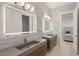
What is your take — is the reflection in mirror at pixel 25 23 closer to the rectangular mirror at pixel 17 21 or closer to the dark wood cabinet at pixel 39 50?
the rectangular mirror at pixel 17 21

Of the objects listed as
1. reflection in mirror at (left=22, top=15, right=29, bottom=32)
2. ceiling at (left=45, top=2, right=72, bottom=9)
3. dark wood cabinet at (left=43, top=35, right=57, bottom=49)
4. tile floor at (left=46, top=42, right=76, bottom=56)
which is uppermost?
ceiling at (left=45, top=2, right=72, bottom=9)

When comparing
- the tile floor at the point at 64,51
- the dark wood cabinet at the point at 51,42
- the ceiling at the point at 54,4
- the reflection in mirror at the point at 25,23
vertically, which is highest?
the ceiling at the point at 54,4

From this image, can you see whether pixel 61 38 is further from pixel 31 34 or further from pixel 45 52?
pixel 31 34

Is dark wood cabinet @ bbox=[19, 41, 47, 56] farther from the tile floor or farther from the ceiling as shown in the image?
the ceiling

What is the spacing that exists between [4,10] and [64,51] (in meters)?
1.33

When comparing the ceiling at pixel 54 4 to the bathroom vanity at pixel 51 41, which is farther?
the bathroom vanity at pixel 51 41

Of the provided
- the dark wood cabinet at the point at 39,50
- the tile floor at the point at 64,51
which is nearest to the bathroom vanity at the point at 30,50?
the dark wood cabinet at the point at 39,50

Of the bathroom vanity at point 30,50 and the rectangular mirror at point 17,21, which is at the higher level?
the rectangular mirror at point 17,21

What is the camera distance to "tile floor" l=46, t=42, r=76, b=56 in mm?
1747

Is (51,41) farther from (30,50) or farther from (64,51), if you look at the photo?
(30,50)

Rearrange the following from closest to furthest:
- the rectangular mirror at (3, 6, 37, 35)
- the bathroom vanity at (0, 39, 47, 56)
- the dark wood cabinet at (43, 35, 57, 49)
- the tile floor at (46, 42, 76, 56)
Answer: the bathroom vanity at (0, 39, 47, 56) < the rectangular mirror at (3, 6, 37, 35) < the tile floor at (46, 42, 76, 56) < the dark wood cabinet at (43, 35, 57, 49)

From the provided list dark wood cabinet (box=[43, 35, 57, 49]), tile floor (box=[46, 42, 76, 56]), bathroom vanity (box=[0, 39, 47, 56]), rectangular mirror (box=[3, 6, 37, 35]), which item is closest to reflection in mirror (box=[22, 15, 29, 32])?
rectangular mirror (box=[3, 6, 37, 35])

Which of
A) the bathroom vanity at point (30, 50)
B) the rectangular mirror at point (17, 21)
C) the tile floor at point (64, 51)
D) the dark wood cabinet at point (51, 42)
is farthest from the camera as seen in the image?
the dark wood cabinet at point (51, 42)

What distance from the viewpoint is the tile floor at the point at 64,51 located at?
5.73 ft
